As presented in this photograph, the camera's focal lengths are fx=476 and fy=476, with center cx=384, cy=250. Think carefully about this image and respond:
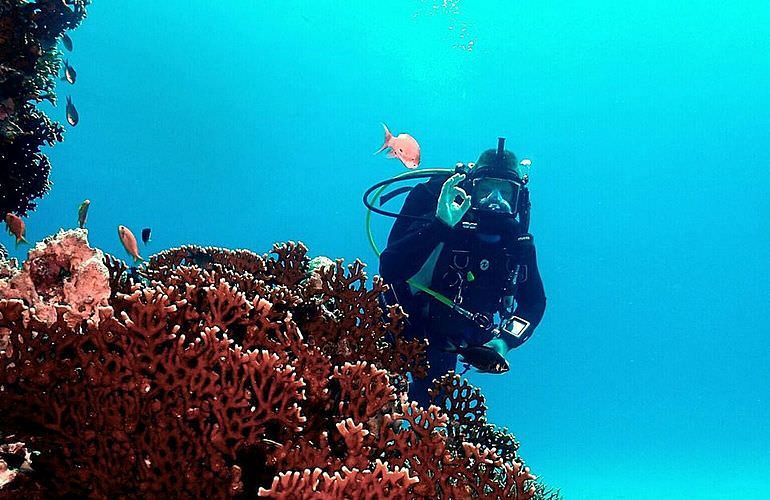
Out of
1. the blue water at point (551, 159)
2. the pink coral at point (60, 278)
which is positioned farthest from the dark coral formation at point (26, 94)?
the blue water at point (551, 159)

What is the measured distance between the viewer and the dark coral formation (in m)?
6.31

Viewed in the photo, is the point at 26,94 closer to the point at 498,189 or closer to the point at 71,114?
the point at 71,114

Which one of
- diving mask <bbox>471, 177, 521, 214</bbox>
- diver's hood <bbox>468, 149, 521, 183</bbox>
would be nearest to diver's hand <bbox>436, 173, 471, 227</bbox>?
diving mask <bbox>471, 177, 521, 214</bbox>

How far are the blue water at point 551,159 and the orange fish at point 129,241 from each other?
5888cm

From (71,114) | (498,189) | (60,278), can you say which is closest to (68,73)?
(71,114)

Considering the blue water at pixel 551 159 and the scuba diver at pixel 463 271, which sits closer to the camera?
the scuba diver at pixel 463 271

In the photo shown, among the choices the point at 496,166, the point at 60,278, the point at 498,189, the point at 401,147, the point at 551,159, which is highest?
the point at 551,159

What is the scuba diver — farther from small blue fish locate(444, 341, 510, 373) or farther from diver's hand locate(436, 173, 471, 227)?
small blue fish locate(444, 341, 510, 373)

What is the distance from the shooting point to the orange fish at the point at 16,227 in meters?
5.36

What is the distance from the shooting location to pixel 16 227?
17.8ft

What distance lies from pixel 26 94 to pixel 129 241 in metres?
3.50

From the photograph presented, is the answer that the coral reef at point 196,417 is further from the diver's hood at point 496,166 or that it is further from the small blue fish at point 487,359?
the diver's hood at point 496,166

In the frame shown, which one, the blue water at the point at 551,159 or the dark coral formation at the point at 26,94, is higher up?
the blue water at the point at 551,159

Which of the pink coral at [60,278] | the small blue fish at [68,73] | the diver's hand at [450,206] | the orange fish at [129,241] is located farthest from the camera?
the small blue fish at [68,73]
